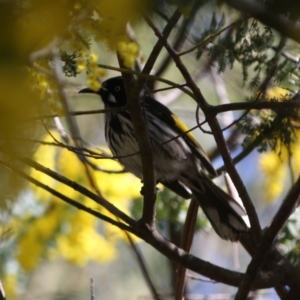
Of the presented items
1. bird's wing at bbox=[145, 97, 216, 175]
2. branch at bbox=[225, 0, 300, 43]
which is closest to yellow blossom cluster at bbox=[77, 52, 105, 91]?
branch at bbox=[225, 0, 300, 43]

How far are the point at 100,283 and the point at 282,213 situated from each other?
6289 millimetres

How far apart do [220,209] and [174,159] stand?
1.61 feet

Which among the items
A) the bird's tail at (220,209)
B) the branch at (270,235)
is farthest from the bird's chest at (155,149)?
the branch at (270,235)

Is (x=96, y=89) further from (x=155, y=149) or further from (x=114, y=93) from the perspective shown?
(x=114, y=93)

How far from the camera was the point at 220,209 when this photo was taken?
15.6 feet

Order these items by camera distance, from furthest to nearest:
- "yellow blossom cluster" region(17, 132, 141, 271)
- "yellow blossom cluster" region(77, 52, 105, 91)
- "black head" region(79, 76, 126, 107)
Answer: "yellow blossom cluster" region(17, 132, 141, 271), "black head" region(79, 76, 126, 107), "yellow blossom cluster" region(77, 52, 105, 91)

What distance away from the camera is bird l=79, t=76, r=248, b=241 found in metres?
4.66

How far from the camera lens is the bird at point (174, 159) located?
466 cm

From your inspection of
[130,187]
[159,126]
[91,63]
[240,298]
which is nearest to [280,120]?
[240,298]

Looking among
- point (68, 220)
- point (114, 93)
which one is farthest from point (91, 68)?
point (68, 220)

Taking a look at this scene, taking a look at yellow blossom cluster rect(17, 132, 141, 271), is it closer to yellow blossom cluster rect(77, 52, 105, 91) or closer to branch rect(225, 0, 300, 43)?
yellow blossom cluster rect(77, 52, 105, 91)

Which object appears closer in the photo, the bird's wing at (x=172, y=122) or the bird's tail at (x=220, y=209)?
the bird's tail at (x=220, y=209)

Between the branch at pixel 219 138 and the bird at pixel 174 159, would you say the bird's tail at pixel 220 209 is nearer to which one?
the bird at pixel 174 159

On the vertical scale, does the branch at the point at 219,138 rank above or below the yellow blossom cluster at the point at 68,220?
below
